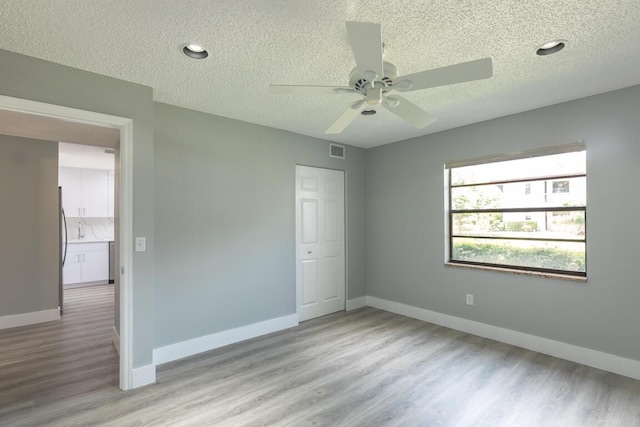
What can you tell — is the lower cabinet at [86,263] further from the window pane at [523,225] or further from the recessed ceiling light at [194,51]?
the window pane at [523,225]

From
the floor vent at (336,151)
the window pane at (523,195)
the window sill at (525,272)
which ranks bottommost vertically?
the window sill at (525,272)

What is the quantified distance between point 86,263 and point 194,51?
6.08m

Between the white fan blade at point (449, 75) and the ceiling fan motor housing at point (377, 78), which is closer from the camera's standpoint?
the white fan blade at point (449, 75)

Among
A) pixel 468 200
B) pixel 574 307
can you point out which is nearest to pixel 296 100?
pixel 468 200

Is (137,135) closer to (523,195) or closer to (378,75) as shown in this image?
(378,75)

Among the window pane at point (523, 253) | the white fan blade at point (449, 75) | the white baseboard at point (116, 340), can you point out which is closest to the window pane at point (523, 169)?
the window pane at point (523, 253)

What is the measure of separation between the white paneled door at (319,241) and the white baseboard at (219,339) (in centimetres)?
37

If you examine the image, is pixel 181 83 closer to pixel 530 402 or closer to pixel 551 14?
pixel 551 14

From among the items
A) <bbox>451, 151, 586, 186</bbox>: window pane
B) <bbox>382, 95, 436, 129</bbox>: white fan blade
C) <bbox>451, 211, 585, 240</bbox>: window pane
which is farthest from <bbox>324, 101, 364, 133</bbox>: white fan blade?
<bbox>451, 211, 585, 240</bbox>: window pane

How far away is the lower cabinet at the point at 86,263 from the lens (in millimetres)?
6172

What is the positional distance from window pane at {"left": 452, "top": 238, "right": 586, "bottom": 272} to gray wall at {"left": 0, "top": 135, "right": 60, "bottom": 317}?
18.1 ft

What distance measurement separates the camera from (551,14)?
1750 mm

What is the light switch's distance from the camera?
8.63ft

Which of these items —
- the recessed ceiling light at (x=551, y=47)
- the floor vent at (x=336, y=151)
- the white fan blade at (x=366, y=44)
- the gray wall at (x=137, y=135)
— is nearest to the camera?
the white fan blade at (x=366, y=44)
